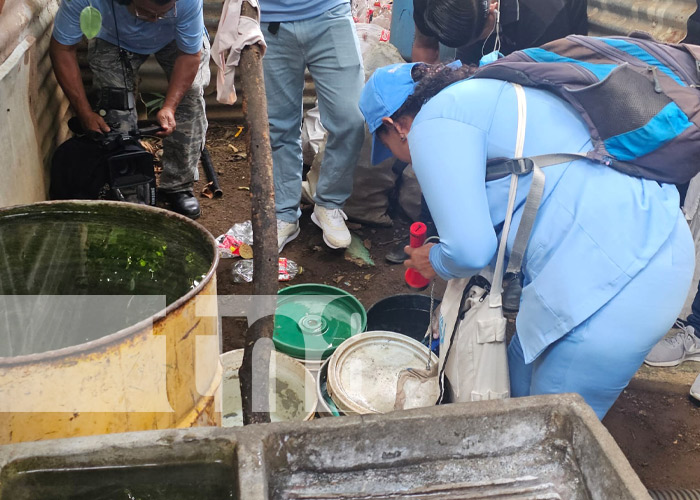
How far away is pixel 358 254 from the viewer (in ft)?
14.1

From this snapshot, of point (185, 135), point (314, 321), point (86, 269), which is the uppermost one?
point (86, 269)

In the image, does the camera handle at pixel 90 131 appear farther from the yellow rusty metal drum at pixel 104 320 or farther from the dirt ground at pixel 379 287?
the yellow rusty metal drum at pixel 104 320

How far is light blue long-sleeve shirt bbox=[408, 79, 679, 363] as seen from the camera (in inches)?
76.9

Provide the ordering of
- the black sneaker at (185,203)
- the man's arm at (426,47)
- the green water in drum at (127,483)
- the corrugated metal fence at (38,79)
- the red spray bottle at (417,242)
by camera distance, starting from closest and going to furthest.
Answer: the green water in drum at (127,483) → the red spray bottle at (417,242) → the corrugated metal fence at (38,79) → the man's arm at (426,47) → the black sneaker at (185,203)

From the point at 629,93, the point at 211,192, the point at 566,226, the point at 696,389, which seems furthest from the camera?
the point at 211,192

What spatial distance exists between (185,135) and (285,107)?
3.11ft

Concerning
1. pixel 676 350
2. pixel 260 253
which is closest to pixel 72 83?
pixel 260 253

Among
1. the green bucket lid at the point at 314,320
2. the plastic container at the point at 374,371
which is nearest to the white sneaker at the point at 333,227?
the green bucket lid at the point at 314,320

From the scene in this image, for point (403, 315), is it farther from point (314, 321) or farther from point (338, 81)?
point (338, 81)

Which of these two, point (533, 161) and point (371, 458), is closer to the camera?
point (371, 458)

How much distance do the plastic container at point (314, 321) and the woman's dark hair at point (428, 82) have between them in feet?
4.30

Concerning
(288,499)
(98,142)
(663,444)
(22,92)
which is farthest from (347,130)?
(288,499)

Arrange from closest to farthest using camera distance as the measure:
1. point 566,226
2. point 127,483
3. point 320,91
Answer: point 127,483, point 566,226, point 320,91

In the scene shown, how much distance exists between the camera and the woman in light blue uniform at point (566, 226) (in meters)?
1.96
